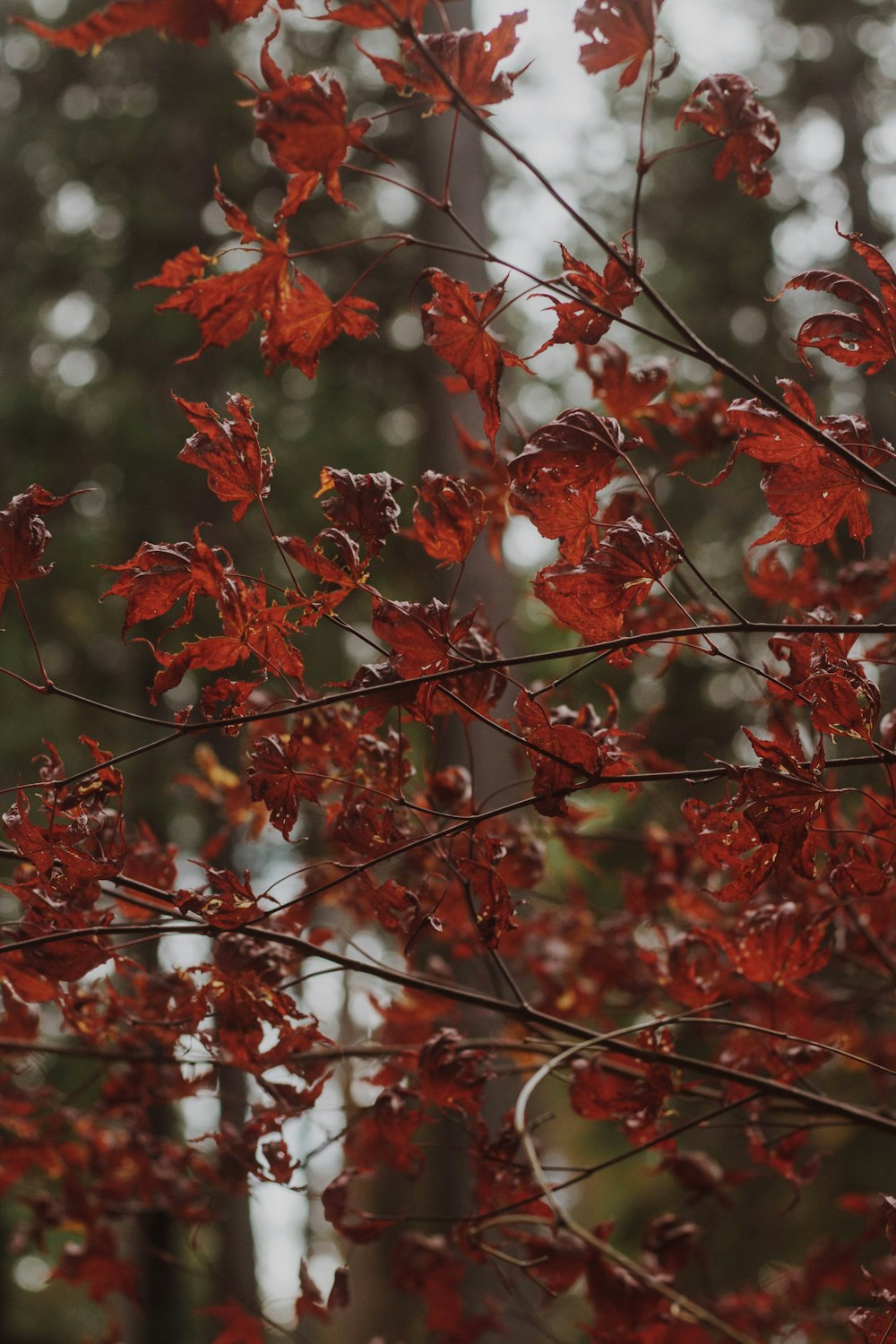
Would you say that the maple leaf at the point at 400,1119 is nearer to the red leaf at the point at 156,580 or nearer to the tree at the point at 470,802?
the tree at the point at 470,802

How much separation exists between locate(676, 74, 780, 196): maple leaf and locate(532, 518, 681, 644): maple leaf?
1.27 ft

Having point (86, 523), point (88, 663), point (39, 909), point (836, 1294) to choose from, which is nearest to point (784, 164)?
point (86, 523)

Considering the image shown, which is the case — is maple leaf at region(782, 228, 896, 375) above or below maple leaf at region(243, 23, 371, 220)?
→ below

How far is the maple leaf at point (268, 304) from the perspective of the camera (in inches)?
42.6

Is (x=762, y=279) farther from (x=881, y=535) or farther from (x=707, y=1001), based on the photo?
(x=707, y=1001)

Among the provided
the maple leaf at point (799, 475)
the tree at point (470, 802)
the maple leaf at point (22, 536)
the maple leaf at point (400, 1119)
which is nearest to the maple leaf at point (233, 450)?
the tree at point (470, 802)

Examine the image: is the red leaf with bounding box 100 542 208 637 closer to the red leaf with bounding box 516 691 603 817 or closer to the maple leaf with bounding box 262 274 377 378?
the maple leaf with bounding box 262 274 377 378

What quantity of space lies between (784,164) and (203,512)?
4.63 metres

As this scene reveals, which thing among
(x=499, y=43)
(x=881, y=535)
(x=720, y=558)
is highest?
→ (x=720, y=558)

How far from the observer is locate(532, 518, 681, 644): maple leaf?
3.40ft

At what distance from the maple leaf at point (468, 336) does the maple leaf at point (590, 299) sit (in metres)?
0.05

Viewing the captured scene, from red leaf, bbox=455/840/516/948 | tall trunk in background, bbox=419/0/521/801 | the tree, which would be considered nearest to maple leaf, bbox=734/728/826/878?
the tree

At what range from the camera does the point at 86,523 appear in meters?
6.91

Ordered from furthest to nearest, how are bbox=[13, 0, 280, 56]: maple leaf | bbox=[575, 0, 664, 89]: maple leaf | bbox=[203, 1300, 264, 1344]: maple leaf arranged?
bbox=[203, 1300, 264, 1344]: maple leaf
bbox=[575, 0, 664, 89]: maple leaf
bbox=[13, 0, 280, 56]: maple leaf
